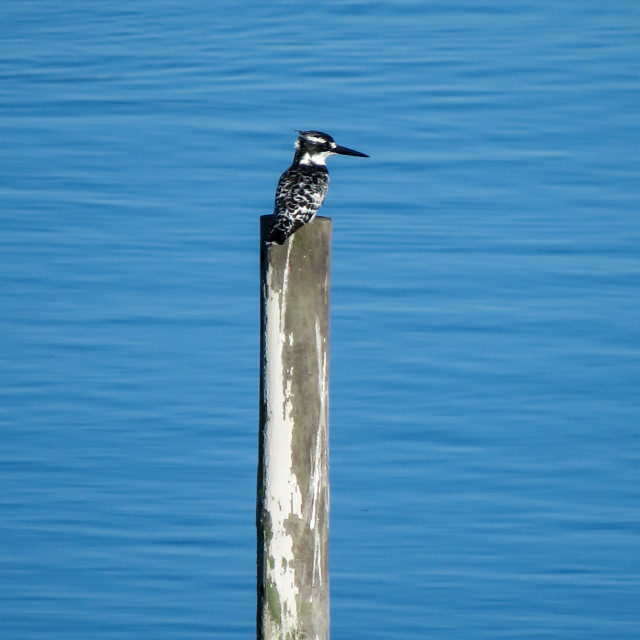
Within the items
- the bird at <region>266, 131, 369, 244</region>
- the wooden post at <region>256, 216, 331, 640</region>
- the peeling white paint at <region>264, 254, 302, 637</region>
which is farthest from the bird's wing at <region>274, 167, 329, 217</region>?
the peeling white paint at <region>264, 254, 302, 637</region>

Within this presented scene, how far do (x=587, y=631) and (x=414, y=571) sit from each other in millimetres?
846

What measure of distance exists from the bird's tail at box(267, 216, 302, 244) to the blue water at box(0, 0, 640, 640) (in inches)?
90.4

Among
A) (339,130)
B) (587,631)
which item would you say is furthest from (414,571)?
(339,130)

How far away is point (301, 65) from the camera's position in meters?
16.2

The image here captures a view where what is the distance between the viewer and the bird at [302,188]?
432 centimetres

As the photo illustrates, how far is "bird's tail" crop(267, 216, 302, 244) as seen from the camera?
4262 millimetres

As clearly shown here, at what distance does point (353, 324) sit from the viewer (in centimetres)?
930

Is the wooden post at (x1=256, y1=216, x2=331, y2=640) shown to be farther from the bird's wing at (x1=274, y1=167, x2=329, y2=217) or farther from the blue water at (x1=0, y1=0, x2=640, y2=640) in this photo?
the blue water at (x1=0, y1=0, x2=640, y2=640)

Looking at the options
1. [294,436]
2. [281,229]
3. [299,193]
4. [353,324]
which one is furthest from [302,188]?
[353,324]

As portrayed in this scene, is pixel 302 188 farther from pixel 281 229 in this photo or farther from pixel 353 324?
pixel 353 324

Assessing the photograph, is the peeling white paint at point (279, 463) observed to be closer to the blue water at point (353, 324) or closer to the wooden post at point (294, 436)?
the wooden post at point (294, 436)

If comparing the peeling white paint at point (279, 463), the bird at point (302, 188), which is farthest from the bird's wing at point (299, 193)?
the peeling white paint at point (279, 463)

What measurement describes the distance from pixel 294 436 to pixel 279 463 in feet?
0.33

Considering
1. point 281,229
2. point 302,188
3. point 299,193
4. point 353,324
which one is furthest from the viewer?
point 353,324
